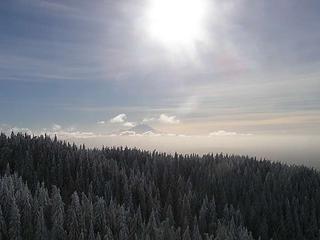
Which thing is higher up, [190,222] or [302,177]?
[302,177]

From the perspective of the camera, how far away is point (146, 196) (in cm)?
3769

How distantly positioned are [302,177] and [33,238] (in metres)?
37.0

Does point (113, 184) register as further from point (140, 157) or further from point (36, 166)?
point (140, 157)

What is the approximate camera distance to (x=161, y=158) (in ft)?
176

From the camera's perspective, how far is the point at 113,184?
39906mm

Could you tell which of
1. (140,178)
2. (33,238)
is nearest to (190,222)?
(140,178)

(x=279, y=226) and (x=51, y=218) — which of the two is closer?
(x=51, y=218)

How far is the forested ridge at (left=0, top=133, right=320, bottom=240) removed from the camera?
2564 centimetres

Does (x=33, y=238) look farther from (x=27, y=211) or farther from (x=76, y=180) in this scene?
(x=76, y=180)

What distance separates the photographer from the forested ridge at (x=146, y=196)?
25.6 m

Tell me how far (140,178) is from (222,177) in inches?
462

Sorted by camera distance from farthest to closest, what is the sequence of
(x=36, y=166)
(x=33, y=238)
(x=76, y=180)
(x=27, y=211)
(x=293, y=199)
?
(x=293, y=199), (x=36, y=166), (x=76, y=180), (x=27, y=211), (x=33, y=238)

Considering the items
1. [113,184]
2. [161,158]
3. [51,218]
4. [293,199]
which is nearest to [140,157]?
[161,158]

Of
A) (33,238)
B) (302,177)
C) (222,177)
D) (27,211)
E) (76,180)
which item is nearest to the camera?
(33,238)
